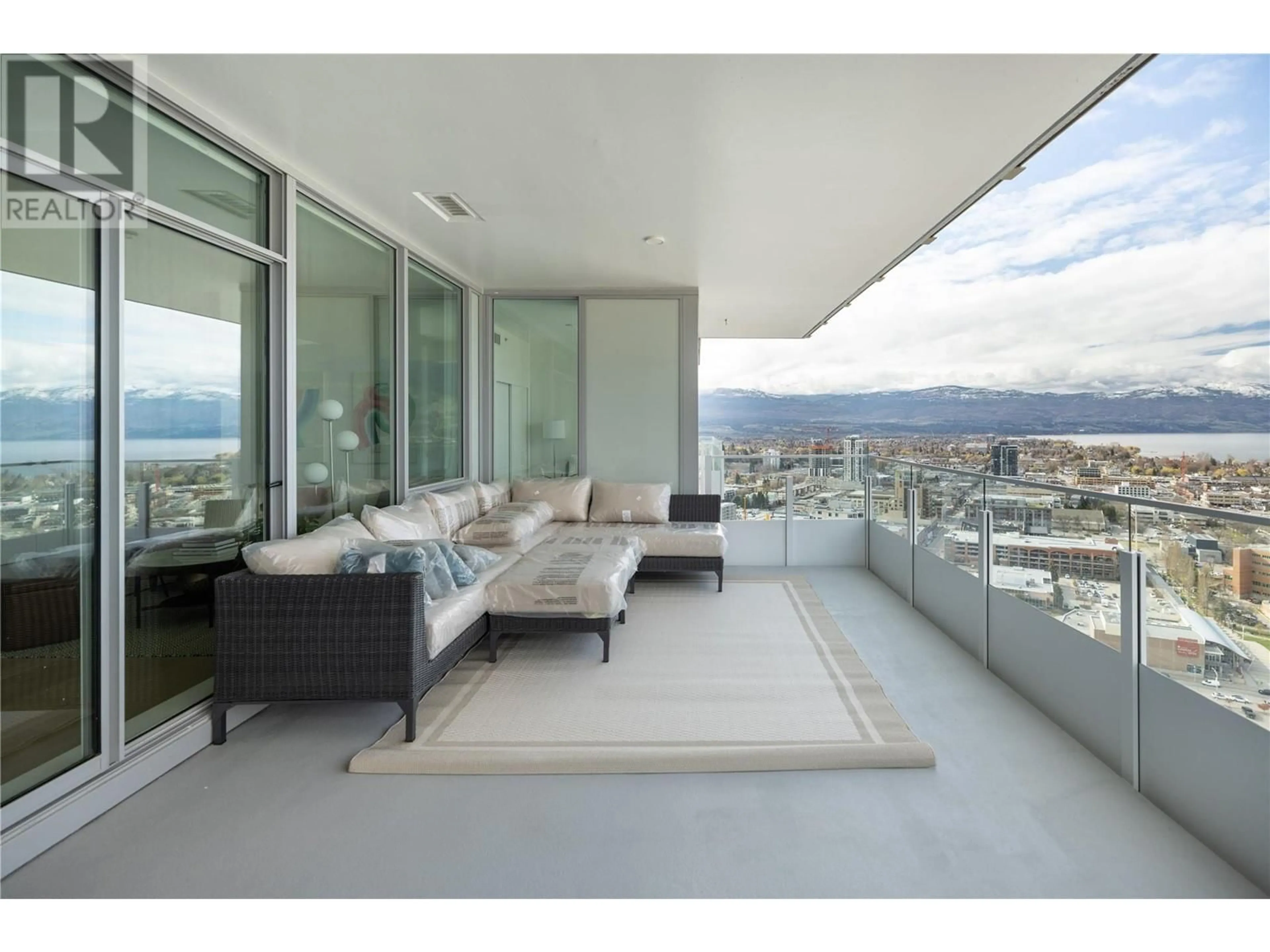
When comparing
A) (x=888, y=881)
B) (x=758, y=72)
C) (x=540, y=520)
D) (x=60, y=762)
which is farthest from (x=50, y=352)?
(x=540, y=520)

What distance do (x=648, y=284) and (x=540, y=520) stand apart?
250 centimetres

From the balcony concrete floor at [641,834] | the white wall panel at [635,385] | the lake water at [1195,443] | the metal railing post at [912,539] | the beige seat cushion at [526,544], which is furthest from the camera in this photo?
the white wall panel at [635,385]

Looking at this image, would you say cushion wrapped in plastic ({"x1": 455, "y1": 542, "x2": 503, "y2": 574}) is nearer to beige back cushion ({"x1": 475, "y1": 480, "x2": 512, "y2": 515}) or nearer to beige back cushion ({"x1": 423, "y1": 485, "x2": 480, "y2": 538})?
beige back cushion ({"x1": 423, "y1": 485, "x2": 480, "y2": 538})

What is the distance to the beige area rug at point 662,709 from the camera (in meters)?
2.40

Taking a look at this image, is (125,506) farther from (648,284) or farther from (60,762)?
(648,284)

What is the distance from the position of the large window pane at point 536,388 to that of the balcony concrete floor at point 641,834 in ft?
13.0

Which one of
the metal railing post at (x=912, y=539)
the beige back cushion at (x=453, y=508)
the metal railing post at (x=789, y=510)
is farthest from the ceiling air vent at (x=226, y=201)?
the metal railing post at (x=789, y=510)

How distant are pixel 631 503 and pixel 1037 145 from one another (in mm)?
3840

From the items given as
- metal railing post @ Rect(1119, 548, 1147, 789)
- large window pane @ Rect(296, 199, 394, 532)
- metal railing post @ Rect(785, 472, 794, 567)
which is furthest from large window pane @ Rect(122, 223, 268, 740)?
metal railing post @ Rect(785, 472, 794, 567)

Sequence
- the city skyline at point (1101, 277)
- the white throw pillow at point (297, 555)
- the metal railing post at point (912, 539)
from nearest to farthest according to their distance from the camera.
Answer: the white throw pillow at point (297, 555), the metal railing post at point (912, 539), the city skyline at point (1101, 277)

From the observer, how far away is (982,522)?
3617mm

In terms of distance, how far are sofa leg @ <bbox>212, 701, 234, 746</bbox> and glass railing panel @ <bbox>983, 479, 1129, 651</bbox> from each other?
3.44m

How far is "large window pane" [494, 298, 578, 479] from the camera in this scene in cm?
636

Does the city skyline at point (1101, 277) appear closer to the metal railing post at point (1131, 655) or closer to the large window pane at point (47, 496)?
the metal railing post at point (1131, 655)
